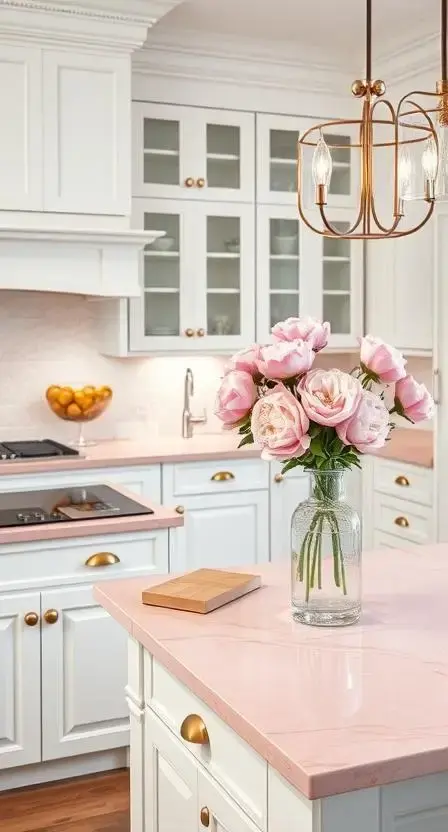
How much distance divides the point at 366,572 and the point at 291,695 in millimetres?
722

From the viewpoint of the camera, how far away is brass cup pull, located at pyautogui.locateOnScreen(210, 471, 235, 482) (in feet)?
13.6

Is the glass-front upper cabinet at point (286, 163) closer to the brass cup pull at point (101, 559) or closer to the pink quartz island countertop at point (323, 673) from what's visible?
the brass cup pull at point (101, 559)

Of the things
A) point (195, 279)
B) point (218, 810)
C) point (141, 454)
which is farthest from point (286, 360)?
point (195, 279)

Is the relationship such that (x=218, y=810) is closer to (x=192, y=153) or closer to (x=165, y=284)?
(x=165, y=284)

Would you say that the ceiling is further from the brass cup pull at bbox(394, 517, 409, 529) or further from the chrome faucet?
the brass cup pull at bbox(394, 517, 409, 529)

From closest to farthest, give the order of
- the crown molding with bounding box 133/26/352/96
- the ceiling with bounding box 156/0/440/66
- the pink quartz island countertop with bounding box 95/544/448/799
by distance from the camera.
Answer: the pink quartz island countertop with bounding box 95/544/448/799 → the ceiling with bounding box 156/0/440/66 → the crown molding with bounding box 133/26/352/96

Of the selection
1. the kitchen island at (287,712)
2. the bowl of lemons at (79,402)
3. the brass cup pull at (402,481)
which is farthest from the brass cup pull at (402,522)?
the kitchen island at (287,712)

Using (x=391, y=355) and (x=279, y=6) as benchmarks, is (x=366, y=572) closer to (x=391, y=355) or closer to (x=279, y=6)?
(x=391, y=355)

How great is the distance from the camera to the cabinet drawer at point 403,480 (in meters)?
4.15

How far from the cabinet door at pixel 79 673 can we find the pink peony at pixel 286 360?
139 centimetres

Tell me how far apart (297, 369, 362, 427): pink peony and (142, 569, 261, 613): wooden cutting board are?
1.46 feet

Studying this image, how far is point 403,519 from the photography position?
14.2 ft

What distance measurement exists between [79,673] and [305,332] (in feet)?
5.15

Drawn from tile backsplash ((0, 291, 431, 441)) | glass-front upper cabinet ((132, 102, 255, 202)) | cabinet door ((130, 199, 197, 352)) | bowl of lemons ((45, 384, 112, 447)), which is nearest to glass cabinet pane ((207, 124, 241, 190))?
glass-front upper cabinet ((132, 102, 255, 202))
